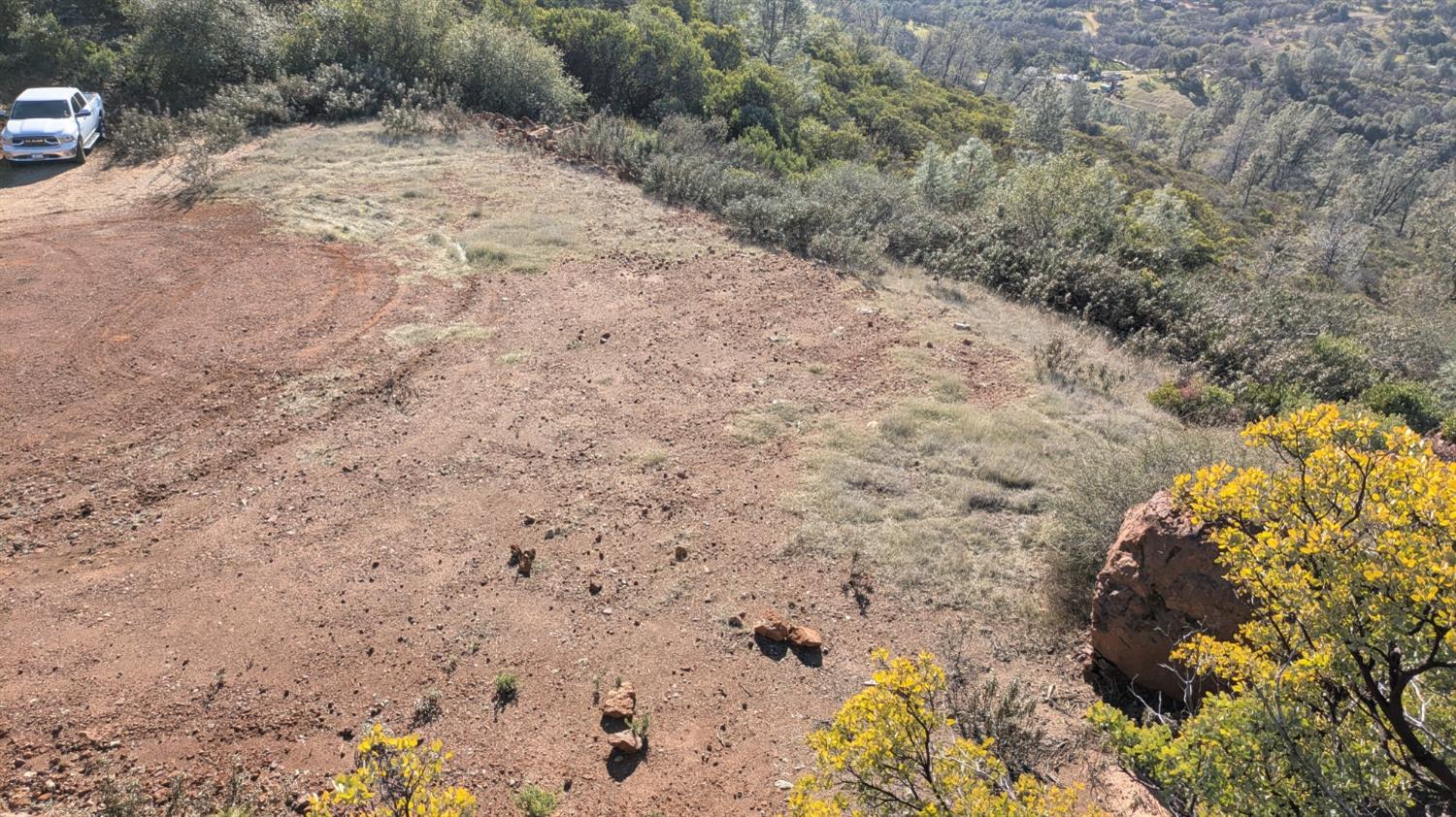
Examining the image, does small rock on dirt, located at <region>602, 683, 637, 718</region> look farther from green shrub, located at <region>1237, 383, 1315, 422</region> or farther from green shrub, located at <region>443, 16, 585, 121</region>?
green shrub, located at <region>443, 16, 585, 121</region>

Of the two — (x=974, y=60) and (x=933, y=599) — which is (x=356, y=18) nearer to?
(x=933, y=599)

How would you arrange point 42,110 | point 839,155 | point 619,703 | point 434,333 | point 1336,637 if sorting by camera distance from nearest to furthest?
1. point 1336,637
2. point 619,703
3. point 434,333
4. point 42,110
5. point 839,155

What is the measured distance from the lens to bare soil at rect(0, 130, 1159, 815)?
18.1 ft

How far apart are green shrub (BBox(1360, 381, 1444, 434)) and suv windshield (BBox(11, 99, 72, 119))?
86.7ft

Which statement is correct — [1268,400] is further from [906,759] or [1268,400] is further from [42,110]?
[42,110]

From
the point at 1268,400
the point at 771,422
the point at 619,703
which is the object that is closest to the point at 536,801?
the point at 619,703

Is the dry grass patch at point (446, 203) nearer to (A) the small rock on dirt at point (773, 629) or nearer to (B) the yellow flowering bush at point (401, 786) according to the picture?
(A) the small rock on dirt at point (773, 629)

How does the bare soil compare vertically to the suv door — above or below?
below

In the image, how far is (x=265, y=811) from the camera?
4.90m

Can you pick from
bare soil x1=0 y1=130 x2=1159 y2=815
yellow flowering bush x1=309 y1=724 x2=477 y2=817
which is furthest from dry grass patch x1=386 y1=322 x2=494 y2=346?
yellow flowering bush x1=309 y1=724 x2=477 y2=817

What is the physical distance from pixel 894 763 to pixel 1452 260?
166ft

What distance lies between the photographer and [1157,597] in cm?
580

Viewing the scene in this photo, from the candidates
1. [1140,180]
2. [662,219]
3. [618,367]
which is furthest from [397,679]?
[1140,180]

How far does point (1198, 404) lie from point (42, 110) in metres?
23.5
